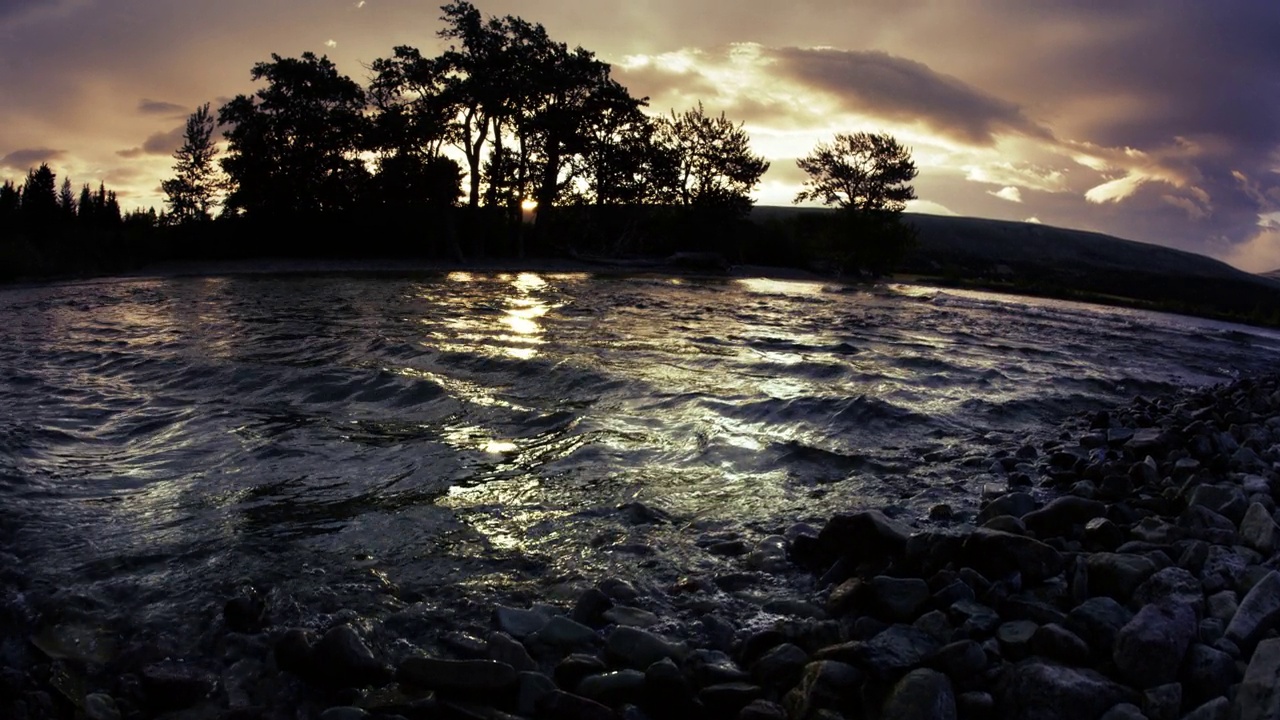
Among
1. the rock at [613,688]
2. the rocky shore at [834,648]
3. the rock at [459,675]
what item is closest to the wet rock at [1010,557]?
the rocky shore at [834,648]

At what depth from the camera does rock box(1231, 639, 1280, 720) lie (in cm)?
221

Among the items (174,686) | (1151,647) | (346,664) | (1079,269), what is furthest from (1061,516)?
(1079,269)

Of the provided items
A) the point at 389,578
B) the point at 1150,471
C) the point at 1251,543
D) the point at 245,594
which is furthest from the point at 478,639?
the point at 1150,471

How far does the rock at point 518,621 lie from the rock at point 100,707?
1254 millimetres

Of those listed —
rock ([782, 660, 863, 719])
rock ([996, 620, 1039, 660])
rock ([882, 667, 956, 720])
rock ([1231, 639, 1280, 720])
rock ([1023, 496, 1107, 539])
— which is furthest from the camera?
rock ([1023, 496, 1107, 539])

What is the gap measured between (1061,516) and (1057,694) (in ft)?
5.94

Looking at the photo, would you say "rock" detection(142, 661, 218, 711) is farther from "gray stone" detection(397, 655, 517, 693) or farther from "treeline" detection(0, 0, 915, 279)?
"treeline" detection(0, 0, 915, 279)

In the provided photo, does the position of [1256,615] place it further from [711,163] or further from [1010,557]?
[711,163]

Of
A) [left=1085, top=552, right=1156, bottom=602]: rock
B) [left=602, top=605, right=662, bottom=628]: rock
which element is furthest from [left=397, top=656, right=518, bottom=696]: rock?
[left=1085, top=552, right=1156, bottom=602]: rock

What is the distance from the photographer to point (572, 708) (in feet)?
8.29

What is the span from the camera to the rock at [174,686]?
2.57 m

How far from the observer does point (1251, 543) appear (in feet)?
11.7

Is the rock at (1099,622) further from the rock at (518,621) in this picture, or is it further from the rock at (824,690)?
the rock at (518,621)

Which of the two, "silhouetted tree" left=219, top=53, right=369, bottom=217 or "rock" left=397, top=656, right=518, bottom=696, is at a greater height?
"silhouetted tree" left=219, top=53, right=369, bottom=217
